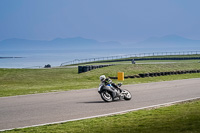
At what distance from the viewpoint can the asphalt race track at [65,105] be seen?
12.6m

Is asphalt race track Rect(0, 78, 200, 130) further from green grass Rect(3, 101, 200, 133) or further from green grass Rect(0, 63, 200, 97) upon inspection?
green grass Rect(0, 63, 200, 97)

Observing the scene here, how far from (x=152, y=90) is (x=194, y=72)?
17.1m

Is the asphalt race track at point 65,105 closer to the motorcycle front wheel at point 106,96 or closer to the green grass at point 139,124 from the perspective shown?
the motorcycle front wheel at point 106,96

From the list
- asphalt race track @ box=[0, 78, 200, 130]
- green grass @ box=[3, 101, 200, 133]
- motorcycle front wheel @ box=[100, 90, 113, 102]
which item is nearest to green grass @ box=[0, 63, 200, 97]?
asphalt race track @ box=[0, 78, 200, 130]

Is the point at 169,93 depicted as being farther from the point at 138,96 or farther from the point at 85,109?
the point at 85,109

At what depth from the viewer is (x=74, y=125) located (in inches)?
433

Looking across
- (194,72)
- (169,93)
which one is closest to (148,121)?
(169,93)

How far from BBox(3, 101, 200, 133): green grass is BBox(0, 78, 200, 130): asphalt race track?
3.85 feet

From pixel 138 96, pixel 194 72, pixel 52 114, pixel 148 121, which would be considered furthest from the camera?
pixel 194 72

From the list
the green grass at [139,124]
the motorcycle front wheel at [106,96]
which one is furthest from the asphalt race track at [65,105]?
the green grass at [139,124]

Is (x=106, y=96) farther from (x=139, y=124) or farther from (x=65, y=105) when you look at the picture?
(x=139, y=124)

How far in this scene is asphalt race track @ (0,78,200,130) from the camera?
12594 millimetres

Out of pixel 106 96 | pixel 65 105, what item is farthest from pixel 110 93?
pixel 65 105

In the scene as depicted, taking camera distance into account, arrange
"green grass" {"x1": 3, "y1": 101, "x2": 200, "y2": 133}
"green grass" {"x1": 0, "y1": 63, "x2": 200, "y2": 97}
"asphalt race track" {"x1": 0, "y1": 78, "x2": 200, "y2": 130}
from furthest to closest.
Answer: "green grass" {"x1": 0, "y1": 63, "x2": 200, "y2": 97}, "asphalt race track" {"x1": 0, "y1": 78, "x2": 200, "y2": 130}, "green grass" {"x1": 3, "y1": 101, "x2": 200, "y2": 133}
